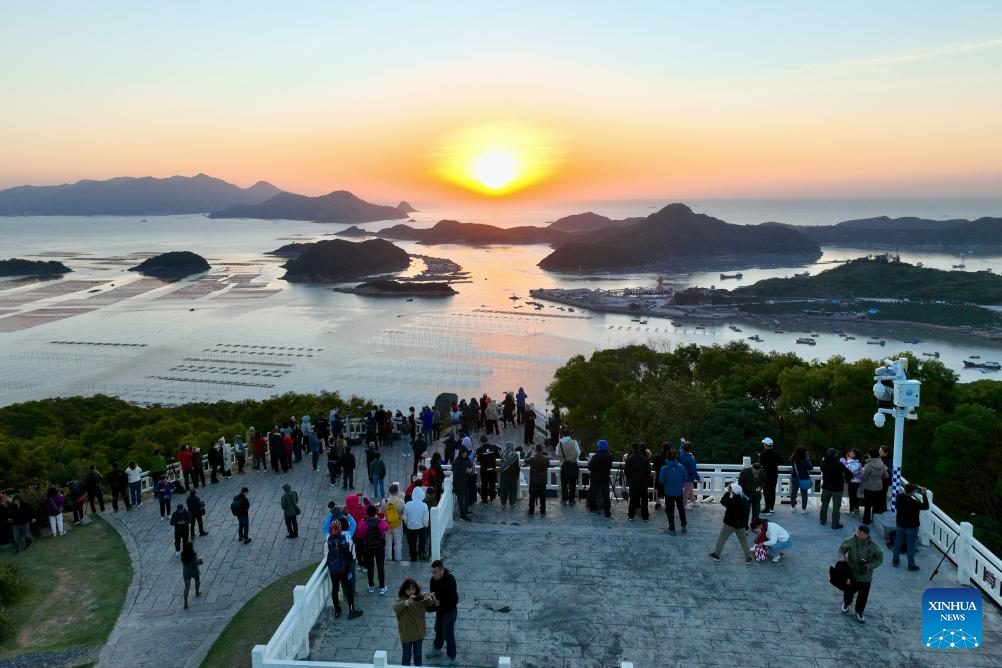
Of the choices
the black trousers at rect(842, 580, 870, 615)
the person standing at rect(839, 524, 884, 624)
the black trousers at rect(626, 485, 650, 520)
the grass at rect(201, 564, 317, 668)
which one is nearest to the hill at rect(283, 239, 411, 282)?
the grass at rect(201, 564, 317, 668)

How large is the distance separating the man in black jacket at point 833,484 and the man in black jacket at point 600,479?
344 cm

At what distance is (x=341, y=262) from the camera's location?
6201 inches

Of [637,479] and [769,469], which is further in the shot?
[769,469]

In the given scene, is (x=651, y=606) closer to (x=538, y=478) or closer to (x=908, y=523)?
(x=538, y=478)

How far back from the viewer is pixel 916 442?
1919 centimetres

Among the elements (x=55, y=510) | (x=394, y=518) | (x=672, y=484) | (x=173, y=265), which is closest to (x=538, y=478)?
(x=672, y=484)

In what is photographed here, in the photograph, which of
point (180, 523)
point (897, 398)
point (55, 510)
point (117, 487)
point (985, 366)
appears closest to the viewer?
point (897, 398)

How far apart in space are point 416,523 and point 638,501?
13.3ft

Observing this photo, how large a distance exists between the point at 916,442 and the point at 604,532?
42.2ft

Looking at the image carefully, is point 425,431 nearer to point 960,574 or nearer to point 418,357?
point 960,574

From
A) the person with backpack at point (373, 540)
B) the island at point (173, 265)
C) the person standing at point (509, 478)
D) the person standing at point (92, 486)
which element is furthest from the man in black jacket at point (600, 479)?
the island at point (173, 265)

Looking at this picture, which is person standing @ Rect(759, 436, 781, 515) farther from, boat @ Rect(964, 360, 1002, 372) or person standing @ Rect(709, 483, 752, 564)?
boat @ Rect(964, 360, 1002, 372)

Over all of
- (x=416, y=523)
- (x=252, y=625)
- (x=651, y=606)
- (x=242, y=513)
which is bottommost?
(x=252, y=625)

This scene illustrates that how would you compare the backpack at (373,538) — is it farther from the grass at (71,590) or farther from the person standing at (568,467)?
the grass at (71,590)
